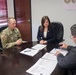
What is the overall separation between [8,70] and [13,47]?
2.90 ft

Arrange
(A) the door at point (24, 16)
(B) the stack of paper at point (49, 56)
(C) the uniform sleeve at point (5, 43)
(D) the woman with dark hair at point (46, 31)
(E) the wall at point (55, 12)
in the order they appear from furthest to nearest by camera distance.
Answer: (A) the door at point (24, 16) → (E) the wall at point (55, 12) → (D) the woman with dark hair at point (46, 31) → (C) the uniform sleeve at point (5, 43) → (B) the stack of paper at point (49, 56)

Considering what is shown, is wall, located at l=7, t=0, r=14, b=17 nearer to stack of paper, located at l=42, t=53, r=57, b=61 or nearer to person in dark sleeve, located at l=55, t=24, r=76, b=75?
stack of paper, located at l=42, t=53, r=57, b=61

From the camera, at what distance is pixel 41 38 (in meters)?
3.05

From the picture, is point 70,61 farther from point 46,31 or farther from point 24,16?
point 24,16

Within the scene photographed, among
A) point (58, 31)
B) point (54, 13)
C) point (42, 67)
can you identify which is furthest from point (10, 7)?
point (42, 67)

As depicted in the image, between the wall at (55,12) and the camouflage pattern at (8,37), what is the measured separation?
1537mm

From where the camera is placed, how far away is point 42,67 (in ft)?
5.31

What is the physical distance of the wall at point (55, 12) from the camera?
3.77 m

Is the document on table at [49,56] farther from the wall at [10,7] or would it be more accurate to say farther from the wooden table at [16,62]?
the wall at [10,7]

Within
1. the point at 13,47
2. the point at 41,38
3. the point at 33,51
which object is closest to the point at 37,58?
the point at 33,51

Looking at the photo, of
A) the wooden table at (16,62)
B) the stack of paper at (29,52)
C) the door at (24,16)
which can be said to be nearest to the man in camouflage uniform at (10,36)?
the wooden table at (16,62)

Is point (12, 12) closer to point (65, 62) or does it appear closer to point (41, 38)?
point (41, 38)

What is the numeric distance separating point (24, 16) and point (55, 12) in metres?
1.15

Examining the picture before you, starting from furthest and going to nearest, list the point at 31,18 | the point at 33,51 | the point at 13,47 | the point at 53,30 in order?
the point at 31,18 → the point at 53,30 → the point at 13,47 → the point at 33,51
